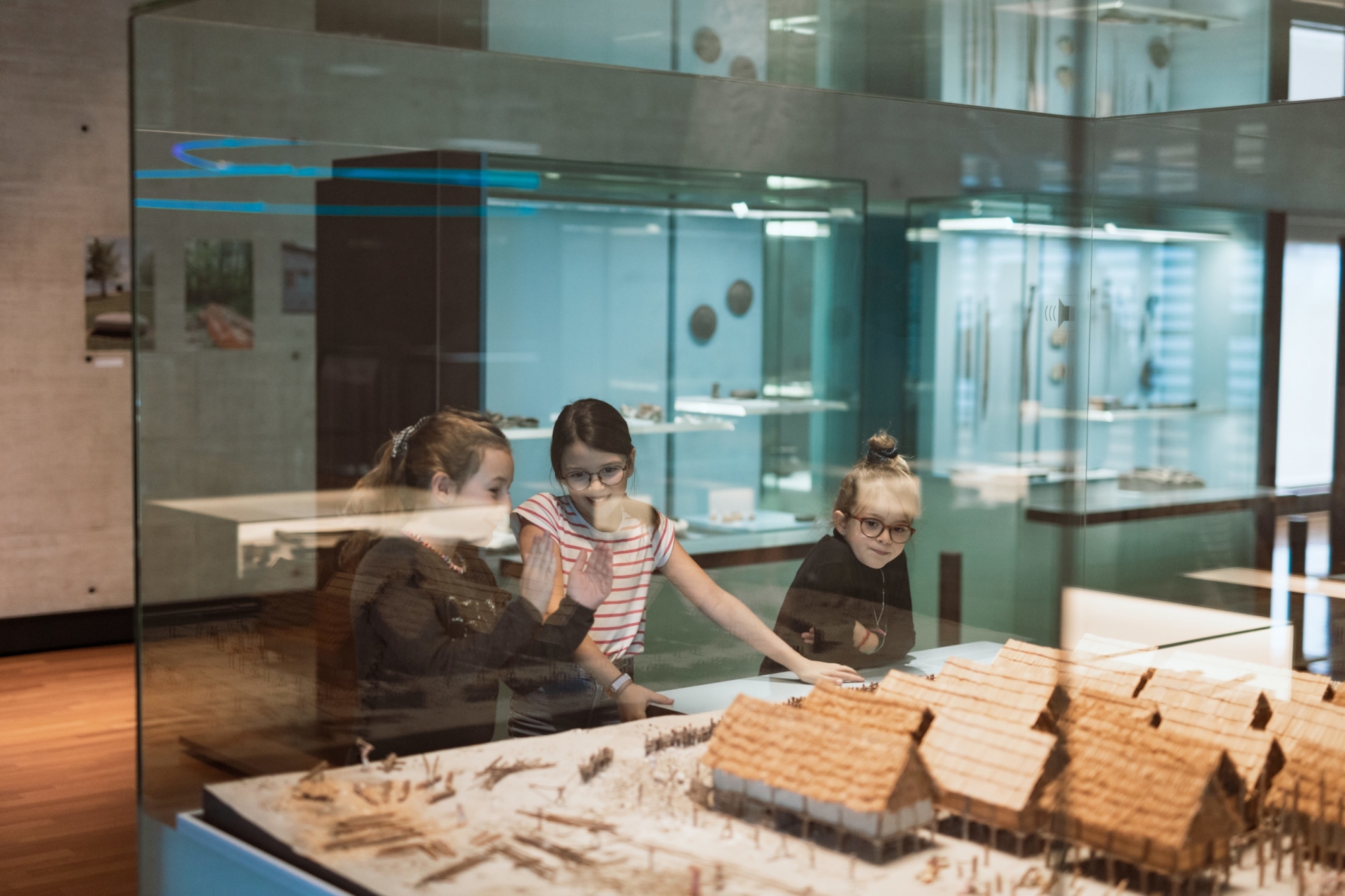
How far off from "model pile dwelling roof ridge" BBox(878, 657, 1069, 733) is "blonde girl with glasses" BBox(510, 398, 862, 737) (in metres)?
0.18

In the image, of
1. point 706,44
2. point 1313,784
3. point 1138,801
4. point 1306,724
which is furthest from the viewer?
point 706,44

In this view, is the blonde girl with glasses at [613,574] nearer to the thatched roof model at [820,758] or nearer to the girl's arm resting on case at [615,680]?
the girl's arm resting on case at [615,680]

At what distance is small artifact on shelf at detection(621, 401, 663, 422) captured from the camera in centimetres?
195

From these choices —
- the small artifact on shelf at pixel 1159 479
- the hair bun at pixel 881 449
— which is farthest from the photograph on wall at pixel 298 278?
the small artifact on shelf at pixel 1159 479

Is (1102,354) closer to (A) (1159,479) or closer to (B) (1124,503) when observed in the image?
(B) (1124,503)

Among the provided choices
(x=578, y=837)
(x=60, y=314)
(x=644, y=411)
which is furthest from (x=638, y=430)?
(x=60, y=314)

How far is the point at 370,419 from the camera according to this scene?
1875 mm

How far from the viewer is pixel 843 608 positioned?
1759 millimetres

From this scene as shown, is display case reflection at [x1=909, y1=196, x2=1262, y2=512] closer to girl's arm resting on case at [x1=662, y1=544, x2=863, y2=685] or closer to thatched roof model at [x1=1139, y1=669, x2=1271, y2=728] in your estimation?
thatched roof model at [x1=1139, y1=669, x2=1271, y2=728]

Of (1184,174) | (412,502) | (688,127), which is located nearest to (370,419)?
(412,502)

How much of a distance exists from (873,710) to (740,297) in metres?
1.38

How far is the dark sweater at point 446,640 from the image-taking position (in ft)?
5.97

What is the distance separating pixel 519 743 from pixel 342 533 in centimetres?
38

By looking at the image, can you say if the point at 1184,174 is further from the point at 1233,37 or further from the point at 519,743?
the point at 519,743
